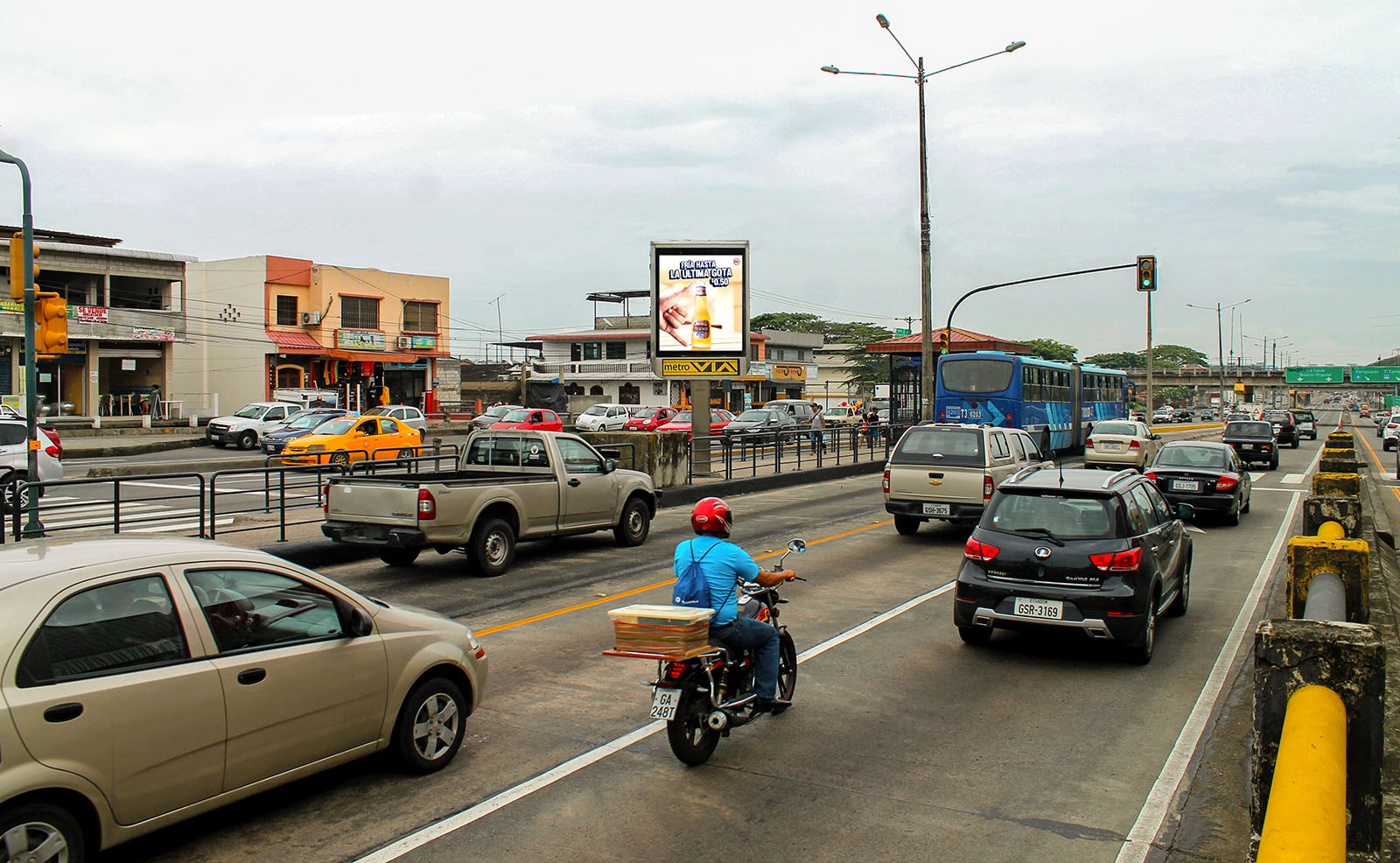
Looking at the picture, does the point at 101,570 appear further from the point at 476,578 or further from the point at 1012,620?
the point at 476,578

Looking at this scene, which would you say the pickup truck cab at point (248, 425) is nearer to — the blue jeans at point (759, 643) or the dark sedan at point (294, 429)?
the dark sedan at point (294, 429)

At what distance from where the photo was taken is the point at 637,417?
49656 millimetres

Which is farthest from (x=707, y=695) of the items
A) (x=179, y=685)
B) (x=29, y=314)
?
(x=29, y=314)

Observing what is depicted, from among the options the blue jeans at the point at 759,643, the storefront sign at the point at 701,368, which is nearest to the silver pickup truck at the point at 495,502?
the blue jeans at the point at 759,643

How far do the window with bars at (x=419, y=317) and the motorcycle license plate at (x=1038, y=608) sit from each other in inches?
2089

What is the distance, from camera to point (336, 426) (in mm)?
29953

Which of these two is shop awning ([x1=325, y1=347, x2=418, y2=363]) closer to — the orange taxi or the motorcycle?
the orange taxi

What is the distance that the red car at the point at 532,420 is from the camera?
37344 millimetres

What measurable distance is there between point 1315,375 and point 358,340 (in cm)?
10146

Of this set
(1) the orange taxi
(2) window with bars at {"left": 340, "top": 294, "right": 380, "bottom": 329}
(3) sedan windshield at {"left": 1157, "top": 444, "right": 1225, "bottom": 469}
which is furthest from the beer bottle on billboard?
(2) window with bars at {"left": 340, "top": 294, "right": 380, "bottom": 329}

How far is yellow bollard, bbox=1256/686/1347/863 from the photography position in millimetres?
2711

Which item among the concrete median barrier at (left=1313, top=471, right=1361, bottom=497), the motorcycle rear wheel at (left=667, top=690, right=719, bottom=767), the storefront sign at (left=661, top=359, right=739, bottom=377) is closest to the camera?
the motorcycle rear wheel at (left=667, top=690, right=719, bottom=767)

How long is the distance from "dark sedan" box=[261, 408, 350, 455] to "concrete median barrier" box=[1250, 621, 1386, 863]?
30.3 metres

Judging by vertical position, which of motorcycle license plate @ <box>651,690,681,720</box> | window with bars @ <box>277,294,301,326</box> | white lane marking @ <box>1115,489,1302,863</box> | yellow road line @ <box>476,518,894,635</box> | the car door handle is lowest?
white lane marking @ <box>1115,489,1302,863</box>
